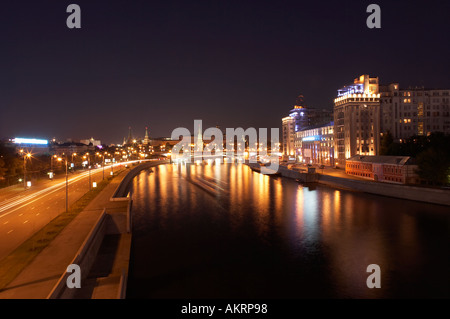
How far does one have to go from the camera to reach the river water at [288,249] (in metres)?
16.5

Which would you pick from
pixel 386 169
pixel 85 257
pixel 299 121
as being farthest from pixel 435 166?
pixel 299 121

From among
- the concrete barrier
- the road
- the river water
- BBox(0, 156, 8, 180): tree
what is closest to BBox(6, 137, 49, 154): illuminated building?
BBox(0, 156, 8, 180): tree

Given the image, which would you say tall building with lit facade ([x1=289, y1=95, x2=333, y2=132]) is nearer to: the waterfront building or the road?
the waterfront building

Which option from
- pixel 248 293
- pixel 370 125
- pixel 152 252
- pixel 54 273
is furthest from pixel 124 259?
pixel 370 125

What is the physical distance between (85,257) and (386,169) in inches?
1672

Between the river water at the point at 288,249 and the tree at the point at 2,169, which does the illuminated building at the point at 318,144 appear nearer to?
the river water at the point at 288,249

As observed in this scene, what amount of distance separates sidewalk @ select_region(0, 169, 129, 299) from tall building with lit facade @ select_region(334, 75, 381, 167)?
59022mm

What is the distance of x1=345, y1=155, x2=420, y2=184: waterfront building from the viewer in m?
42.5

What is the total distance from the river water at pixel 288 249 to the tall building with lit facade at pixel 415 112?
132 feet

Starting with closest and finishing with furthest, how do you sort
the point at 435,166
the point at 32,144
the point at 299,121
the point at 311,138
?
the point at 435,166, the point at 311,138, the point at 32,144, the point at 299,121

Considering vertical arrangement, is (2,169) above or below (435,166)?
above

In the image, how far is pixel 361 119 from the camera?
229ft

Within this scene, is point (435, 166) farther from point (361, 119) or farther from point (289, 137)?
point (289, 137)

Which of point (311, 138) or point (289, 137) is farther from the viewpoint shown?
point (289, 137)
